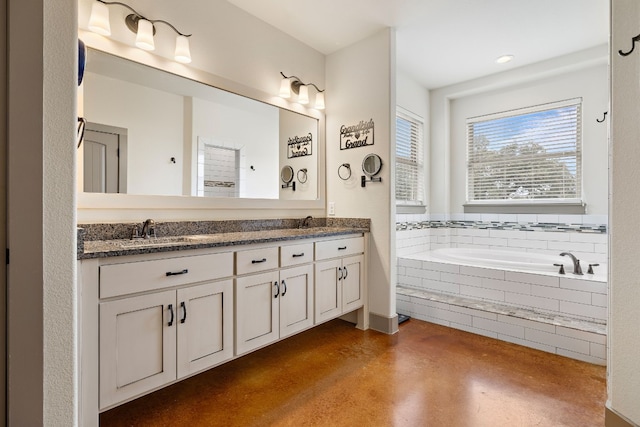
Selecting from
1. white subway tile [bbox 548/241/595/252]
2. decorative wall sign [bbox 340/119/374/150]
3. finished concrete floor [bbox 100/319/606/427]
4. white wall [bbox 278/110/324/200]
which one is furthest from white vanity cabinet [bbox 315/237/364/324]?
white subway tile [bbox 548/241/595/252]

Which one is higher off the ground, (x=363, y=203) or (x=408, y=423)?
(x=363, y=203)

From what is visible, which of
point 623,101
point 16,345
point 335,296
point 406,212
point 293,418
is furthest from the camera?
point 406,212

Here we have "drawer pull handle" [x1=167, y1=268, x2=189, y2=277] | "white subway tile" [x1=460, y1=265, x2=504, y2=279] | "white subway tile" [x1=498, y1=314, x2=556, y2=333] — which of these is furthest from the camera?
"white subway tile" [x1=460, y1=265, x2=504, y2=279]

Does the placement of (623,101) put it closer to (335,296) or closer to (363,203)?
(363,203)

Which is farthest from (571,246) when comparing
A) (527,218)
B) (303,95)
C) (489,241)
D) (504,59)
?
(303,95)

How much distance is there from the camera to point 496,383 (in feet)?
6.45

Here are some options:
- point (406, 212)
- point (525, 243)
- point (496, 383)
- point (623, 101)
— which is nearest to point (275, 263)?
point (496, 383)

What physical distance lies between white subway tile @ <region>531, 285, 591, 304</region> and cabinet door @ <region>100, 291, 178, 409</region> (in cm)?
270

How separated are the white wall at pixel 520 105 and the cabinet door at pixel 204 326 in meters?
3.37

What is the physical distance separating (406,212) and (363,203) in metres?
1.21

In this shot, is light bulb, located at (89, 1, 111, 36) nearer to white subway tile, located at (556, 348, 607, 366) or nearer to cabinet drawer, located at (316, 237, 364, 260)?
cabinet drawer, located at (316, 237, 364, 260)

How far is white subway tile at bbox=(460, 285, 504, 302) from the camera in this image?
110 inches

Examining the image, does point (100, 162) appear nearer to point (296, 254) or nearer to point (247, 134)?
point (247, 134)

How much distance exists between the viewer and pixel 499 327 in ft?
8.55
